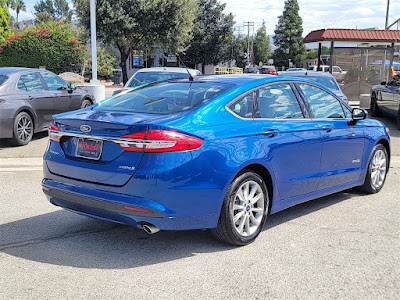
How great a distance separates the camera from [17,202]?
6.05 metres

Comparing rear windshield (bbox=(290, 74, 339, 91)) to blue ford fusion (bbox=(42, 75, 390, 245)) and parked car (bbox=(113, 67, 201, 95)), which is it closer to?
parked car (bbox=(113, 67, 201, 95))

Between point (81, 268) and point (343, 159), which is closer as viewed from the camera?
point (81, 268)

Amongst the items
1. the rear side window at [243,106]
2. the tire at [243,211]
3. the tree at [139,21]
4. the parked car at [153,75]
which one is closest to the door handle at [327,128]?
the rear side window at [243,106]

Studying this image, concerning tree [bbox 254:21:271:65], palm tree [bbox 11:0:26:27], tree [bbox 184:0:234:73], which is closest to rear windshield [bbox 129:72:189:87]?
tree [bbox 184:0:234:73]

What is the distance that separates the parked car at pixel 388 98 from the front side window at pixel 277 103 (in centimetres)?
884

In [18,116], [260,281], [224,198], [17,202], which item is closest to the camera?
[260,281]

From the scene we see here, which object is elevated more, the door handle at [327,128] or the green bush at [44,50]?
the green bush at [44,50]

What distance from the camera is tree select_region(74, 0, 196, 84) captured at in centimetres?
3075

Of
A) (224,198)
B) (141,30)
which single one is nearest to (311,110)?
(224,198)

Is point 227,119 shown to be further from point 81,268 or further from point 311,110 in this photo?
point 81,268

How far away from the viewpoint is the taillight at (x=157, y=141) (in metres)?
3.89

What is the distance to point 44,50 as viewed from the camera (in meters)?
30.0

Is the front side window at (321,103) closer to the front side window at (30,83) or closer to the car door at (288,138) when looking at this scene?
the car door at (288,138)

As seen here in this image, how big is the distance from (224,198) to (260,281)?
31.8 inches
